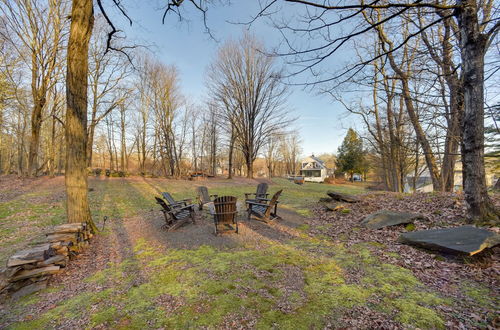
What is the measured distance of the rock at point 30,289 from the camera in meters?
2.92

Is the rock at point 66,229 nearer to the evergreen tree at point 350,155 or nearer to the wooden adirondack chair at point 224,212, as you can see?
the wooden adirondack chair at point 224,212

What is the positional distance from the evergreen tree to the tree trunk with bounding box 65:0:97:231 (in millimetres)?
36384

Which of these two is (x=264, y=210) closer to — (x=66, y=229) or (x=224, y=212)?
(x=224, y=212)

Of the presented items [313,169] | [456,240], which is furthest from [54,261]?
[313,169]

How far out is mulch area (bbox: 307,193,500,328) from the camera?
2.24m

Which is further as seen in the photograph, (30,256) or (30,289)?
(30,256)

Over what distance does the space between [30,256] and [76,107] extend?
3200 mm

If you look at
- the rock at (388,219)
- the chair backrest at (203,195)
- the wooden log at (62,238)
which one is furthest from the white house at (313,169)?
the wooden log at (62,238)

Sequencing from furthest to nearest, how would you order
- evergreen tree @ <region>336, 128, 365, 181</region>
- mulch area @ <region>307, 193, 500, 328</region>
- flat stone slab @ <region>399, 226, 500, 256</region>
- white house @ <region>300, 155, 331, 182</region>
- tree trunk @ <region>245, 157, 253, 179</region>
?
white house @ <region>300, 155, 331, 182</region>, evergreen tree @ <region>336, 128, 365, 181</region>, tree trunk @ <region>245, 157, 253, 179</region>, flat stone slab @ <region>399, 226, 500, 256</region>, mulch area @ <region>307, 193, 500, 328</region>

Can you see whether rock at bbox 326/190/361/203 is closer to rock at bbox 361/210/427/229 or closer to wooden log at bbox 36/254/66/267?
rock at bbox 361/210/427/229

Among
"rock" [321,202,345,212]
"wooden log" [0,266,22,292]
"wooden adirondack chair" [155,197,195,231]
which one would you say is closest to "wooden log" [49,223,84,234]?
"wooden log" [0,266,22,292]

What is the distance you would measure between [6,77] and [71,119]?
43.1ft

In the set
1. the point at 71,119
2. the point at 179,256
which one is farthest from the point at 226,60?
the point at 179,256

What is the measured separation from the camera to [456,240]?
136 inches
